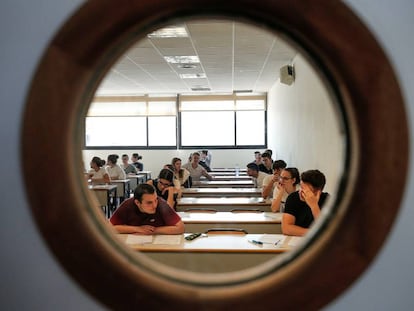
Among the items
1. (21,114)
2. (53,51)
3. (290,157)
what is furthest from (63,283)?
(290,157)

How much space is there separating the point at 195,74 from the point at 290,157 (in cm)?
268

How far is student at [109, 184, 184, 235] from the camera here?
3717 mm

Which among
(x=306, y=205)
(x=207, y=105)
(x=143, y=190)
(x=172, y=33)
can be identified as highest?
(x=172, y=33)

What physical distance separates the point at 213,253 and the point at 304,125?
14.0 ft

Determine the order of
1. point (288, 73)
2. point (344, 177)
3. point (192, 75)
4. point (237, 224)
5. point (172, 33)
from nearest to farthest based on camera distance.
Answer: point (344, 177) < point (237, 224) < point (172, 33) < point (288, 73) < point (192, 75)

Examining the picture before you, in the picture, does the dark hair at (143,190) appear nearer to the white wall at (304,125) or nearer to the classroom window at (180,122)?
the white wall at (304,125)

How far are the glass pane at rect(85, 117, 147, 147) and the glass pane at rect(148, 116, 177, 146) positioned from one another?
22cm

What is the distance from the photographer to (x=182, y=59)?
737 cm

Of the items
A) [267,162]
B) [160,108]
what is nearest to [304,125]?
[267,162]

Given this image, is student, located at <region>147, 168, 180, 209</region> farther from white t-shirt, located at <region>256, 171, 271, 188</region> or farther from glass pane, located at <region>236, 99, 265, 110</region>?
glass pane, located at <region>236, 99, 265, 110</region>

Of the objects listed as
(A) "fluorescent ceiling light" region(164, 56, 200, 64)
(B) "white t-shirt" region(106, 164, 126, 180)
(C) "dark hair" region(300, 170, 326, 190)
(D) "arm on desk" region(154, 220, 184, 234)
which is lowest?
(D) "arm on desk" region(154, 220, 184, 234)

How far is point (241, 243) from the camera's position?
11.1 ft

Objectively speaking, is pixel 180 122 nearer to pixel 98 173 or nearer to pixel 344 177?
pixel 98 173

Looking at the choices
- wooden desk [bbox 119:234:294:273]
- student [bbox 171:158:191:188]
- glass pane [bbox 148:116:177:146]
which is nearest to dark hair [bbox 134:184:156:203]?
wooden desk [bbox 119:234:294:273]
